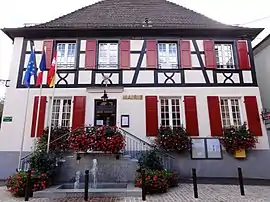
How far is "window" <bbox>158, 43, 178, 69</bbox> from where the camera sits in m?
10.2

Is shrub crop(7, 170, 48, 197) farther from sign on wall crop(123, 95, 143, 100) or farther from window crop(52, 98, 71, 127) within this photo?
sign on wall crop(123, 95, 143, 100)

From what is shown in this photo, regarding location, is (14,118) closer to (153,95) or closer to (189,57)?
(153,95)

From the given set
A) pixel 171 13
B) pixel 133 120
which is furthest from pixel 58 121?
pixel 171 13

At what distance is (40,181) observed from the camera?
255 inches

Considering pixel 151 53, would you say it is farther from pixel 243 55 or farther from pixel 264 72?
pixel 264 72

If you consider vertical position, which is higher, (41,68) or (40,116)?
(41,68)

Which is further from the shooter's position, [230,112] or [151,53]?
[151,53]

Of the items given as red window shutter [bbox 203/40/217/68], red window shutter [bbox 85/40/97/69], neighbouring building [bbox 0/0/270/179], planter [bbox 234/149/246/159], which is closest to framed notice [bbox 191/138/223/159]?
neighbouring building [bbox 0/0/270/179]

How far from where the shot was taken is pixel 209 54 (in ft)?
33.4

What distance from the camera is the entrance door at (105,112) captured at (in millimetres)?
9625

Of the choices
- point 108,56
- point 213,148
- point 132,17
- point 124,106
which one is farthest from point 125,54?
point 213,148

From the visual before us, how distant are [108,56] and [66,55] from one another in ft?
6.55

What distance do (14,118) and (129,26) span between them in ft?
21.6

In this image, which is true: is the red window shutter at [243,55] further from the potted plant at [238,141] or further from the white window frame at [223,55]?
the potted plant at [238,141]
